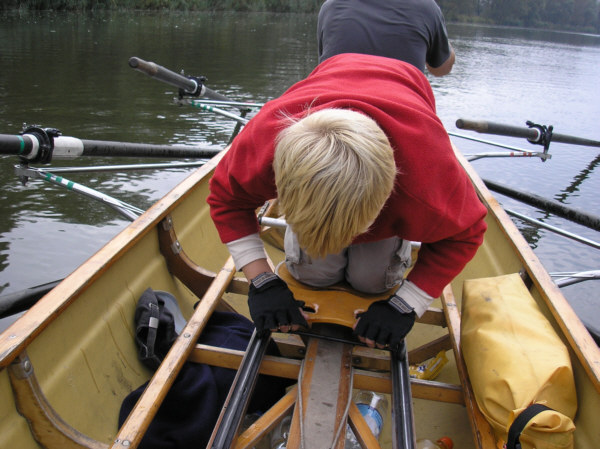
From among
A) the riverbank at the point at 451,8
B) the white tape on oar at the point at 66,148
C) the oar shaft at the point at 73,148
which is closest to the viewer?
the oar shaft at the point at 73,148

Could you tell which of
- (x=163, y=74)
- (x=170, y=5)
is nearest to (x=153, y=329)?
(x=163, y=74)

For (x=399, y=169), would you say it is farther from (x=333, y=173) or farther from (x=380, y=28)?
(x=380, y=28)

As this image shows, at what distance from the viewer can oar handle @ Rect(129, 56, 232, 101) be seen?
4137 millimetres

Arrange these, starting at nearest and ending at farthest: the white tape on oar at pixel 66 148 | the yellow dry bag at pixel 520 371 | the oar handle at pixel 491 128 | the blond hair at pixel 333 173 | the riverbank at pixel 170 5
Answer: the blond hair at pixel 333 173
the yellow dry bag at pixel 520 371
the white tape on oar at pixel 66 148
the oar handle at pixel 491 128
the riverbank at pixel 170 5

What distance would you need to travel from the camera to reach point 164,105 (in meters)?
7.99

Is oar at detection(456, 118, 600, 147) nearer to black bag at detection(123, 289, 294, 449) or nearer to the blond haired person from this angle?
the blond haired person

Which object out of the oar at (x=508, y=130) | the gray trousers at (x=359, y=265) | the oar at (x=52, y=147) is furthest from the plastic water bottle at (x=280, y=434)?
the oar at (x=508, y=130)

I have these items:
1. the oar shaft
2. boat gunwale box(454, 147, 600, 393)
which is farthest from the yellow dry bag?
the oar shaft

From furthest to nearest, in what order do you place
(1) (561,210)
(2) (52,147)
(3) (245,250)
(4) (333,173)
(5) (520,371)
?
(1) (561,210) → (2) (52,147) → (3) (245,250) → (5) (520,371) → (4) (333,173)

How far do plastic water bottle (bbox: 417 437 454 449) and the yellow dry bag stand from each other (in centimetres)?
38

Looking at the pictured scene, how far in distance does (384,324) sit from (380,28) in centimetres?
133

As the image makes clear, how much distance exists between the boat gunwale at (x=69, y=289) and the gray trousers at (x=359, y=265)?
641mm

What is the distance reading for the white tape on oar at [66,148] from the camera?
2631 millimetres

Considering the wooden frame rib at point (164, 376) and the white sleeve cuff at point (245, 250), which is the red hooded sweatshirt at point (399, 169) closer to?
the white sleeve cuff at point (245, 250)
